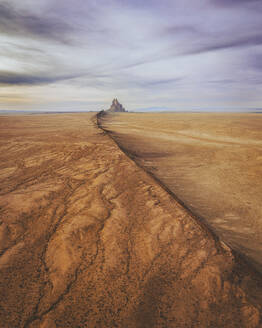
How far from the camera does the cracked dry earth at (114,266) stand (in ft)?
6.29

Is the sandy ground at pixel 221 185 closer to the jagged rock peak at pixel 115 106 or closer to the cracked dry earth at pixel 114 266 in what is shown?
the cracked dry earth at pixel 114 266

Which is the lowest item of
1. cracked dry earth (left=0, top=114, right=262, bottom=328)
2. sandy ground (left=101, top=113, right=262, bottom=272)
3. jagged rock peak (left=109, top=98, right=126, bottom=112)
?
sandy ground (left=101, top=113, right=262, bottom=272)

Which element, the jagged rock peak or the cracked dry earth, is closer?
the cracked dry earth

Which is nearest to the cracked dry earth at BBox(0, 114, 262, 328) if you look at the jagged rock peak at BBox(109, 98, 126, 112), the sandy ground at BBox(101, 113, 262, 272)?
the sandy ground at BBox(101, 113, 262, 272)

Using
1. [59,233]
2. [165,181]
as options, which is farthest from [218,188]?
[59,233]

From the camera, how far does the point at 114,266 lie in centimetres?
245

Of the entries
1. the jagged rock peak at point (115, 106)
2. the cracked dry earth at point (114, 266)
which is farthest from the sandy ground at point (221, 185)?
the jagged rock peak at point (115, 106)

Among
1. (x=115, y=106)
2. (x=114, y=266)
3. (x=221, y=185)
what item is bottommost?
(x=221, y=185)

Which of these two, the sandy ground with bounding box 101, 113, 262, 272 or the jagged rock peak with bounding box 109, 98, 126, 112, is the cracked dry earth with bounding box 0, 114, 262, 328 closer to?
the sandy ground with bounding box 101, 113, 262, 272

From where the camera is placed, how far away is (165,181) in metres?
5.96

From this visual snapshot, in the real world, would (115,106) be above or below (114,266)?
above

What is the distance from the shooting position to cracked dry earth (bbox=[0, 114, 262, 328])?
1.92 metres

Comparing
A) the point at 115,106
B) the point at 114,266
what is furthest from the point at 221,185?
the point at 115,106

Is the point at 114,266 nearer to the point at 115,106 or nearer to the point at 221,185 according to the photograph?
the point at 221,185
